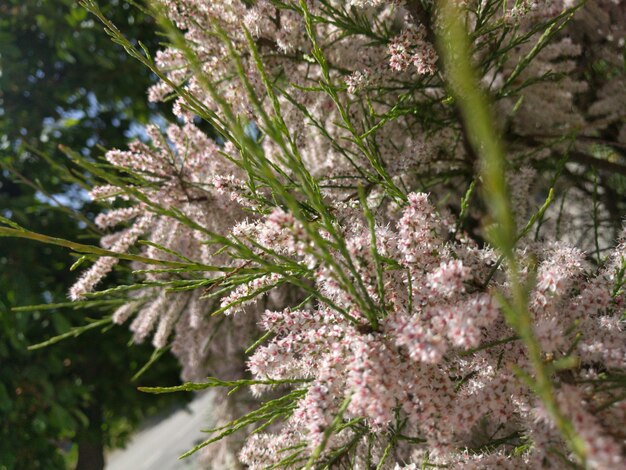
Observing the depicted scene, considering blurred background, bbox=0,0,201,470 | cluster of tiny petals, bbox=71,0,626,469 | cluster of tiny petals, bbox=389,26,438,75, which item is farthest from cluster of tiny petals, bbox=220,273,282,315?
blurred background, bbox=0,0,201,470

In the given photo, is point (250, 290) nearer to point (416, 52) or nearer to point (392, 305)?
point (392, 305)

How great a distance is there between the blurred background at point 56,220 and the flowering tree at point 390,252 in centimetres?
155

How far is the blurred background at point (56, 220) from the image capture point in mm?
3221

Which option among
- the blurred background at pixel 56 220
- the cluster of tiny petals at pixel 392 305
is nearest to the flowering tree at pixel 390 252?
the cluster of tiny petals at pixel 392 305

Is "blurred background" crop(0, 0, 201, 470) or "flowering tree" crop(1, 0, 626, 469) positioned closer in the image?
"flowering tree" crop(1, 0, 626, 469)

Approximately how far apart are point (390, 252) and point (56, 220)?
317cm

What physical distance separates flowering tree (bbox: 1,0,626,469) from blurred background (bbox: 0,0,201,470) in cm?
155

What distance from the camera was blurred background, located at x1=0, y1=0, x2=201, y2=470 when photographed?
322 cm

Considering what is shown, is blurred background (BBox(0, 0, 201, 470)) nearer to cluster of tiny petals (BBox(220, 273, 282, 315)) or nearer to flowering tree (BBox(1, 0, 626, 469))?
flowering tree (BBox(1, 0, 626, 469))

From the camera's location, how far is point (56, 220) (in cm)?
349

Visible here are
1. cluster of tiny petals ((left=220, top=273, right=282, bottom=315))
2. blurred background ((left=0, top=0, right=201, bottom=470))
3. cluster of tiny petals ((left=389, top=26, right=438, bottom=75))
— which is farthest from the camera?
blurred background ((left=0, top=0, right=201, bottom=470))

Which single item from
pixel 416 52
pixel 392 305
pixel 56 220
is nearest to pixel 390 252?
pixel 392 305

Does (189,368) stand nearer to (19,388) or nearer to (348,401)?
(19,388)

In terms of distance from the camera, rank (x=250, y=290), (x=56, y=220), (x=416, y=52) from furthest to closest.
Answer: (x=56, y=220)
(x=416, y=52)
(x=250, y=290)
